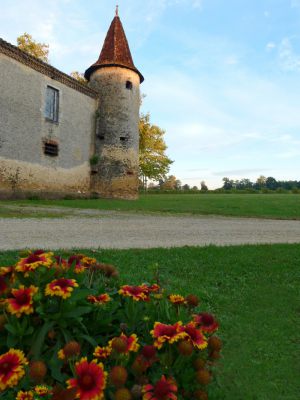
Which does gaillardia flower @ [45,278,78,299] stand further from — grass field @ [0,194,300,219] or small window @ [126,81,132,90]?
small window @ [126,81,132,90]

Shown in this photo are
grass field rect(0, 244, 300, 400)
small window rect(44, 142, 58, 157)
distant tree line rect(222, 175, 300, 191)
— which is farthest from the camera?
distant tree line rect(222, 175, 300, 191)

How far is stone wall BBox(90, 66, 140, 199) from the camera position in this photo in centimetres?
2181

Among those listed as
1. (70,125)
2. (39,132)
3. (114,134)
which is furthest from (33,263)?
(114,134)

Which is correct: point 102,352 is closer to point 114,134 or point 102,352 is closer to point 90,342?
point 90,342

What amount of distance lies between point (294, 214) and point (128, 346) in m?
12.4

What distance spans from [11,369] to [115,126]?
21.2 meters

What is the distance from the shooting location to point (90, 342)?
1.72m

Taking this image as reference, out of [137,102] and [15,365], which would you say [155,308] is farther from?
[137,102]

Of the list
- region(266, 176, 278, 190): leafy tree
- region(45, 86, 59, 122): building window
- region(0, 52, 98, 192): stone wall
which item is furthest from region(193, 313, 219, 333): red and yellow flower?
region(266, 176, 278, 190): leafy tree

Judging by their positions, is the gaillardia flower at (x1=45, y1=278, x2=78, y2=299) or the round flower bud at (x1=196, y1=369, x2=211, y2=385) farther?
the gaillardia flower at (x1=45, y1=278, x2=78, y2=299)

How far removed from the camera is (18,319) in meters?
1.67

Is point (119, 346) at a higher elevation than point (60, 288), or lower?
lower

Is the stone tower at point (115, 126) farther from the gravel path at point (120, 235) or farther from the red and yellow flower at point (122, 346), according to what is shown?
the red and yellow flower at point (122, 346)

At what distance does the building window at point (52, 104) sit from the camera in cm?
1848
